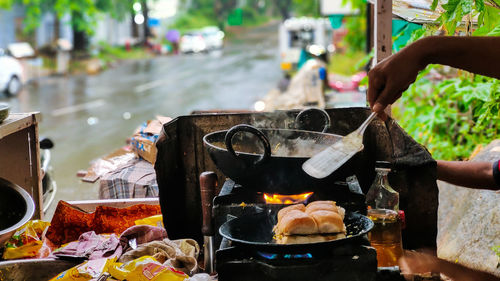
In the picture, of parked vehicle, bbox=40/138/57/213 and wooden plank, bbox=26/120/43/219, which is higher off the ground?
wooden plank, bbox=26/120/43/219

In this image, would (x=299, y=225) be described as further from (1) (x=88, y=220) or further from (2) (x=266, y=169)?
(1) (x=88, y=220)

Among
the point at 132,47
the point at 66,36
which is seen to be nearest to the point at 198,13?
the point at 132,47

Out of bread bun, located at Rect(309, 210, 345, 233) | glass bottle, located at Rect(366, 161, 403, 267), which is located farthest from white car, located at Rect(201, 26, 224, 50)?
bread bun, located at Rect(309, 210, 345, 233)

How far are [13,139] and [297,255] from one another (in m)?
2.49

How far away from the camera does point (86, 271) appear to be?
9.77ft

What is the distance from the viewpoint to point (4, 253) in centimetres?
348

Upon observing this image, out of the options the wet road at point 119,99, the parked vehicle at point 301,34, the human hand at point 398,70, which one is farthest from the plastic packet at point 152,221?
the parked vehicle at point 301,34

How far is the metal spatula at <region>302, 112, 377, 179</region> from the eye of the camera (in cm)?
242

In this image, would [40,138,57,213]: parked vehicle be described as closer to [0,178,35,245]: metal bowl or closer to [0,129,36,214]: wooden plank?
[0,129,36,214]: wooden plank

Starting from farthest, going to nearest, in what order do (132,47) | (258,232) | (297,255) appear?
(132,47) < (258,232) < (297,255)

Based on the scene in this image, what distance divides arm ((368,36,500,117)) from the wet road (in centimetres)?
461

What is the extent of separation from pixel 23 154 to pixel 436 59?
9.74ft

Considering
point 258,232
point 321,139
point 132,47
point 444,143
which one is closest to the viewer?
point 258,232

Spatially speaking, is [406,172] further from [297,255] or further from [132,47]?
[132,47]
